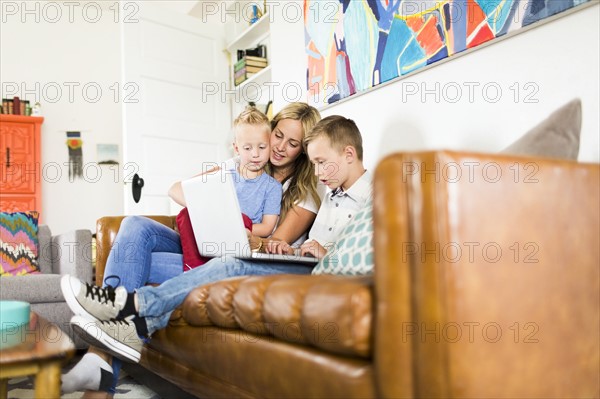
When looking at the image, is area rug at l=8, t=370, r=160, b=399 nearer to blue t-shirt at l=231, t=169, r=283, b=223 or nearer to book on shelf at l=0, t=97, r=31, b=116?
blue t-shirt at l=231, t=169, r=283, b=223

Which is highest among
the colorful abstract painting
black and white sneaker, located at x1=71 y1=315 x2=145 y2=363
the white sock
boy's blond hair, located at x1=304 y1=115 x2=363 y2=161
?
the colorful abstract painting

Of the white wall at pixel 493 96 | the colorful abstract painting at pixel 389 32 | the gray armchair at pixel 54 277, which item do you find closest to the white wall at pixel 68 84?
the gray armchair at pixel 54 277

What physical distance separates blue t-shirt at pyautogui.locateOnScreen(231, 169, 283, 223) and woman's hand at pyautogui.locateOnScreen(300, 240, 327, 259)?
1.06ft

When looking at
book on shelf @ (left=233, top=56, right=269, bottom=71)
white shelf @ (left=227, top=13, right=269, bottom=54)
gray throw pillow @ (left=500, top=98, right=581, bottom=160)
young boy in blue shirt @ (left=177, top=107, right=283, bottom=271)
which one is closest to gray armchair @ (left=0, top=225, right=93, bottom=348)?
young boy in blue shirt @ (left=177, top=107, right=283, bottom=271)

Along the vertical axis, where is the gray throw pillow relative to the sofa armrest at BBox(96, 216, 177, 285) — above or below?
above

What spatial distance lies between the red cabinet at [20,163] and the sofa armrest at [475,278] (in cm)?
443

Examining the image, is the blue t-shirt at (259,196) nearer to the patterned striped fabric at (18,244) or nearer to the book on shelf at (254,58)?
the patterned striped fabric at (18,244)

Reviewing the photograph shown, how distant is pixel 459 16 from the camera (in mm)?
1946

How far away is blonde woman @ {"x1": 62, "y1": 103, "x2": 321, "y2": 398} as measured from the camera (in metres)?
1.37

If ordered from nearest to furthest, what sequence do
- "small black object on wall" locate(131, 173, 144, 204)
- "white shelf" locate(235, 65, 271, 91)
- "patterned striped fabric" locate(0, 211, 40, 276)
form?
1. "patterned striped fabric" locate(0, 211, 40, 276)
2. "small black object on wall" locate(131, 173, 144, 204)
3. "white shelf" locate(235, 65, 271, 91)

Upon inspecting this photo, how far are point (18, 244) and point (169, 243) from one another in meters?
1.23

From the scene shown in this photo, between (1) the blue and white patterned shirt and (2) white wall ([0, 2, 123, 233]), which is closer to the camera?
(1) the blue and white patterned shirt

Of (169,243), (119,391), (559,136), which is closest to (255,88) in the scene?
(169,243)

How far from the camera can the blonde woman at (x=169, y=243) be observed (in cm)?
137
